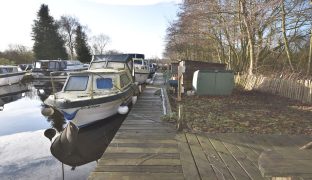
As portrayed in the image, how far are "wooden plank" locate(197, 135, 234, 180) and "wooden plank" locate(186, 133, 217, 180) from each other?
7 cm

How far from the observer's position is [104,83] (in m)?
9.57

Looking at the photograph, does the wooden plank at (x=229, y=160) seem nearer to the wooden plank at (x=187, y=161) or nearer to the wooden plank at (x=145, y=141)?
the wooden plank at (x=187, y=161)

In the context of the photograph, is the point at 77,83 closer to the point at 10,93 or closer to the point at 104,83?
the point at 104,83

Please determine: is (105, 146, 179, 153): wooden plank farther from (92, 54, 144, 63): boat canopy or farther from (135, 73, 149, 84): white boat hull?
(135, 73, 149, 84): white boat hull

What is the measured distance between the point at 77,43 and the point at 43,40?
11.4 m

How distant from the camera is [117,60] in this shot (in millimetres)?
12953

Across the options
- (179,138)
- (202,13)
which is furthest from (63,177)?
(202,13)

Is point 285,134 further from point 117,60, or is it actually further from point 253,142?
point 117,60

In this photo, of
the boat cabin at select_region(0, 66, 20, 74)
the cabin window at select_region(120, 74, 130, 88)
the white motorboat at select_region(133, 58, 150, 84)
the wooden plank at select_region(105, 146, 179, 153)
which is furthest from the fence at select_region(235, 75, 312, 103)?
the boat cabin at select_region(0, 66, 20, 74)

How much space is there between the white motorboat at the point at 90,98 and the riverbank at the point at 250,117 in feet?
7.22

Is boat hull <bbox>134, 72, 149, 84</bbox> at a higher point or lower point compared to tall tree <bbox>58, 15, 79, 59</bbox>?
lower

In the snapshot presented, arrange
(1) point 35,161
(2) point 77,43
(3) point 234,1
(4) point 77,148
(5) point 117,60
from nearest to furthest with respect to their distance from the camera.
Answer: (1) point 35,161 → (4) point 77,148 → (5) point 117,60 → (3) point 234,1 → (2) point 77,43

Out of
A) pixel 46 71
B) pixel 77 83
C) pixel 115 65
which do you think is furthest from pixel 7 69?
pixel 77 83

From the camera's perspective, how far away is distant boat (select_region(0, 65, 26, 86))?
22.0 meters
